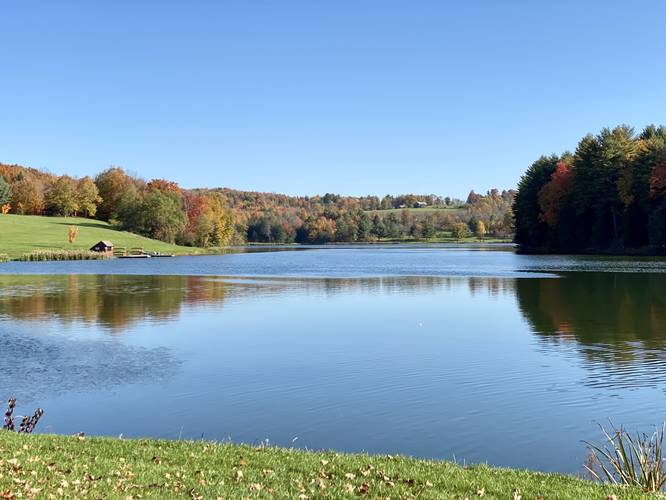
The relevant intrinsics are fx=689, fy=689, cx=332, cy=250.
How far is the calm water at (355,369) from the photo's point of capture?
12.5 metres

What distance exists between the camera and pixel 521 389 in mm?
15570

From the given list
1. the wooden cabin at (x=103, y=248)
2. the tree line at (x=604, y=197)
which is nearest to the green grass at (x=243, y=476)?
the tree line at (x=604, y=197)

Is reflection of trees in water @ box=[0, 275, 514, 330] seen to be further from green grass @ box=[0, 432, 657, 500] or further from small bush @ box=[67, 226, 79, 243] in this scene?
small bush @ box=[67, 226, 79, 243]

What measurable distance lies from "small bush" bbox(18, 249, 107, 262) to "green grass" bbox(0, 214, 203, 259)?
2580mm

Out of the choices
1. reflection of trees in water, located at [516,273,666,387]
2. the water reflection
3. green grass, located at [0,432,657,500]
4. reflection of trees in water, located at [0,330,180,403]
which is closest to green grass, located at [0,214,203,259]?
the water reflection

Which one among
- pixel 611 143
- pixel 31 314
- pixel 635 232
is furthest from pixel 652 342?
pixel 611 143

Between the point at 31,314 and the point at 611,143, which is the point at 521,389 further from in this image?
the point at 611,143

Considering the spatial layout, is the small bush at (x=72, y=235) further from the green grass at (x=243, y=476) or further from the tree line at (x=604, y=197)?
the green grass at (x=243, y=476)

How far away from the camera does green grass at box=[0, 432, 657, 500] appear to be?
7887 millimetres

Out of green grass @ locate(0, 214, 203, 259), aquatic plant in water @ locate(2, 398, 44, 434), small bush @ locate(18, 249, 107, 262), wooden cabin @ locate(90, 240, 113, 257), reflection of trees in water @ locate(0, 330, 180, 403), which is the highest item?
green grass @ locate(0, 214, 203, 259)

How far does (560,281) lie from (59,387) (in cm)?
3792

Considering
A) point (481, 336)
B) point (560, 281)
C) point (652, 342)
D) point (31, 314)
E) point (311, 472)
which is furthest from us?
point (560, 281)

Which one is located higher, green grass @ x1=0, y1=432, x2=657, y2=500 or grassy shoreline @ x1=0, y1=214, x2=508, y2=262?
grassy shoreline @ x1=0, y1=214, x2=508, y2=262

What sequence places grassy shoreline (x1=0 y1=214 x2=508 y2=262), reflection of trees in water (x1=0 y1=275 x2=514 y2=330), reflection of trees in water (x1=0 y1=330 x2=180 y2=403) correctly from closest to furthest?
reflection of trees in water (x1=0 y1=330 x2=180 y2=403), reflection of trees in water (x1=0 y1=275 x2=514 y2=330), grassy shoreline (x1=0 y1=214 x2=508 y2=262)
